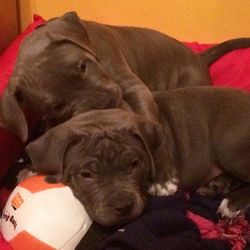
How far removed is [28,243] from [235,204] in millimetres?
892

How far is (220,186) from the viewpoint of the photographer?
238cm

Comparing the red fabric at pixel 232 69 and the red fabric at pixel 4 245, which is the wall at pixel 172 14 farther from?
the red fabric at pixel 4 245

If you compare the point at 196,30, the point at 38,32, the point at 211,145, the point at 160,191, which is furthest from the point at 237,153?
the point at 196,30

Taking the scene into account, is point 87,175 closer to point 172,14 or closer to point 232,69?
point 232,69

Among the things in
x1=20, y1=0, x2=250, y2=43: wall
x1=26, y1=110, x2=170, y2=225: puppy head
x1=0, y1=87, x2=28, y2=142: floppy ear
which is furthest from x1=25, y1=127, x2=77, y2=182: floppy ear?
x1=20, y1=0, x2=250, y2=43: wall

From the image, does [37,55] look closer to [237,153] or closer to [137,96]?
[137,96]

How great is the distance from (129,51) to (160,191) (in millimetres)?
990

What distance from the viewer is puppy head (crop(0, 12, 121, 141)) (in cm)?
221

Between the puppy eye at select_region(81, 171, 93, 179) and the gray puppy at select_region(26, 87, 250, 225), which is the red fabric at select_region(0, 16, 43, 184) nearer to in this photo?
the gray puppy at select_region(26, 87, 250, 225)

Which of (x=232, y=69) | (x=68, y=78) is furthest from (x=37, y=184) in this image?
(x=232, y=69)

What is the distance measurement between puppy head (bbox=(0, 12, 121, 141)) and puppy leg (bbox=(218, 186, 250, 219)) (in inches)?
24.4

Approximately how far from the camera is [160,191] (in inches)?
84.3

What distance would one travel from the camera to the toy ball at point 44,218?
1.85m

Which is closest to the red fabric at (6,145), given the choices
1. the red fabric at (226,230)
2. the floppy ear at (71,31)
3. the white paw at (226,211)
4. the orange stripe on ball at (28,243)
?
the floppy ear at (71,31)
